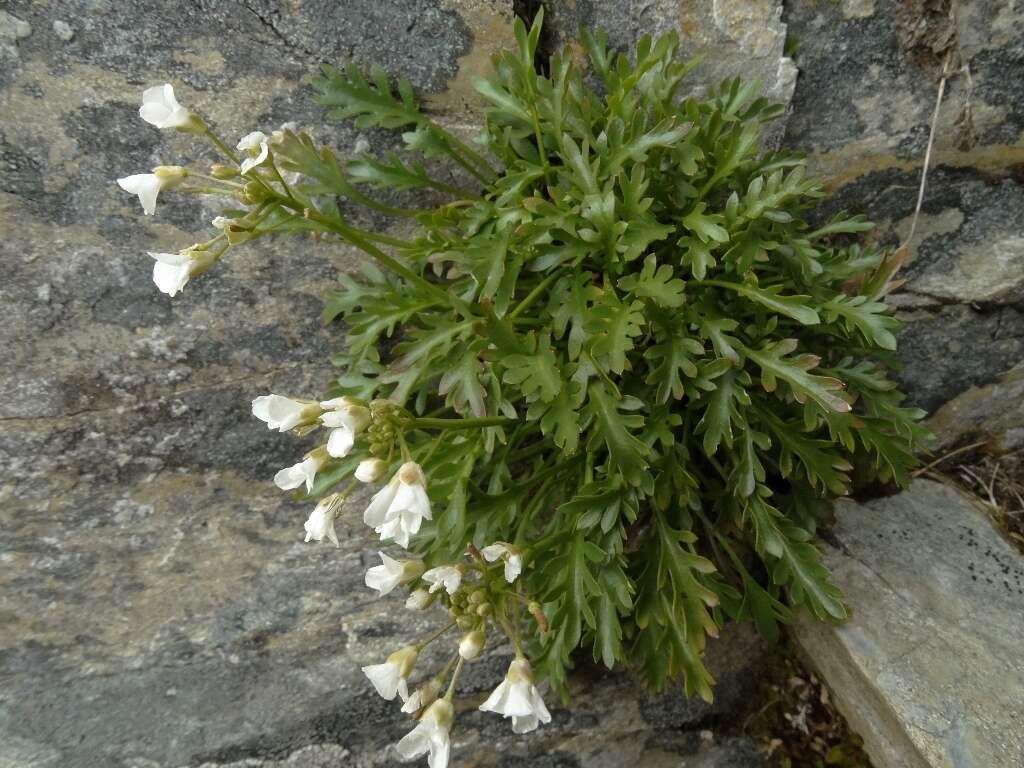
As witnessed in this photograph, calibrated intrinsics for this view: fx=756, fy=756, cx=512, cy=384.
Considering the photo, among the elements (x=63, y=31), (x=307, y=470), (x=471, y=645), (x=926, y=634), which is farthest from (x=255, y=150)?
(x=926, y=634)

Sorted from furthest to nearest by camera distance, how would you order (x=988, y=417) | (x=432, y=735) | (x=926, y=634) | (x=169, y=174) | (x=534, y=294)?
(x=988, y=417), (x=926, y=634), (x=534, y=294), (x=169, y=174), (x=432, y=735)

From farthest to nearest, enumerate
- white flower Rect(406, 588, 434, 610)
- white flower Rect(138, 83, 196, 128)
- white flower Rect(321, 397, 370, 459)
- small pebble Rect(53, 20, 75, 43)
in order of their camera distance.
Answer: small pebble Rect(53, 20, 75, 43)
white flower Rect(406, 588, 434, 610)
white flower Rect(138, 83, 196, 128)
white flower Rect(321, 397, 370, 459)

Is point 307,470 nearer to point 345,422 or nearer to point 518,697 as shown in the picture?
point 345,422

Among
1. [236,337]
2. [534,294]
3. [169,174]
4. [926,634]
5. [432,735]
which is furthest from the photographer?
[236,337]

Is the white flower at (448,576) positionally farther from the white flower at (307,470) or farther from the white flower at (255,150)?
the white flower at (255,150)

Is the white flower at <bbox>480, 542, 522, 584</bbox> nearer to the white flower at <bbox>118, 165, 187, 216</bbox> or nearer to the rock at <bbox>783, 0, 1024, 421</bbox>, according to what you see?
the white flower at <bbox>118, 165, 187, 216</bbox>

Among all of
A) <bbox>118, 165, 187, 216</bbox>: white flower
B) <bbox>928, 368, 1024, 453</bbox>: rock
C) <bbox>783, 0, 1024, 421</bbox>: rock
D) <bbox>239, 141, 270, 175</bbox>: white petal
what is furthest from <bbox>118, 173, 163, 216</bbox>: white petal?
<bbox>928, 368, 1024, 453</bbox>: rock

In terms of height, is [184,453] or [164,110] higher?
[164,110]
